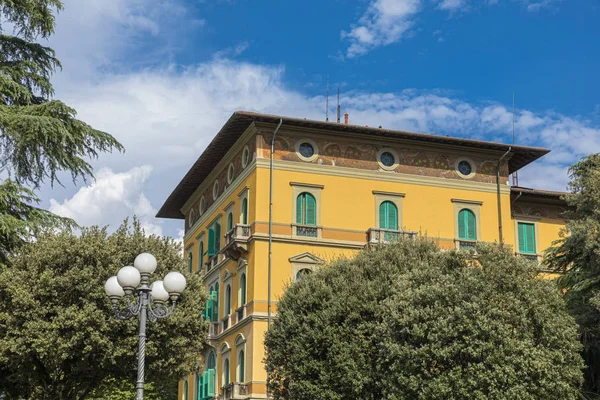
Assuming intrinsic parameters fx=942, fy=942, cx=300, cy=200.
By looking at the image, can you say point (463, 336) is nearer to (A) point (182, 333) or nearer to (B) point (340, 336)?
(B) point (340, 336)

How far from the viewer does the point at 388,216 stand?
41500 millimetres

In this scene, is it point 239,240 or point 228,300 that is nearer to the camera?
point 239,240

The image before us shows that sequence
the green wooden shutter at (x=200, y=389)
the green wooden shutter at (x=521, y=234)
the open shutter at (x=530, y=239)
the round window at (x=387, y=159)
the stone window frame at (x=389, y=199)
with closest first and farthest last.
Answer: the stone window frame at (x=389, y=199) < the round window at (x=387, y=159) < the green wooden shutter at (x=200, y=389) < the green wooden shutter at (x=521, y=234) < the open shutter at (x=530, y=239)

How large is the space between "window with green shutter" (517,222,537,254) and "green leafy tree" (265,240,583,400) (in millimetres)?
14240

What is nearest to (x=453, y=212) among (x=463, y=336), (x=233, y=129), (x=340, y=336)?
(x=233, y=129)

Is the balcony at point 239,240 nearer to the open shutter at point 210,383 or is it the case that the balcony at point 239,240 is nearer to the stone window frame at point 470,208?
the open shutter at point 210,383

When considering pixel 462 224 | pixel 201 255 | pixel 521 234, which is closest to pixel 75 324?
pixel 462 224

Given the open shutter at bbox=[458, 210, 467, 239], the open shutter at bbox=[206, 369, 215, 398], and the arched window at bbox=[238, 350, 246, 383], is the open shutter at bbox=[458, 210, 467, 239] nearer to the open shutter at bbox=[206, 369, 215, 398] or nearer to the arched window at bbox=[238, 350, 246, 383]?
the arched window at bbox=[238, 350, 246, 383]

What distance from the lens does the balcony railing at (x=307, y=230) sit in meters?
40.0

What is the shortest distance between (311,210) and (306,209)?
0.24 metres

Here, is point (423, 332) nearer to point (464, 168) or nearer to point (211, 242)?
point (464, 168)

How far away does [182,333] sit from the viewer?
3005cm

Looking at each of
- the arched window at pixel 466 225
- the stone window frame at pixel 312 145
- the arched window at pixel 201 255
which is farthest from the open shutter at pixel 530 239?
the arched window at pixel 201 255

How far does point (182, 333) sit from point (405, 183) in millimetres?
15390
